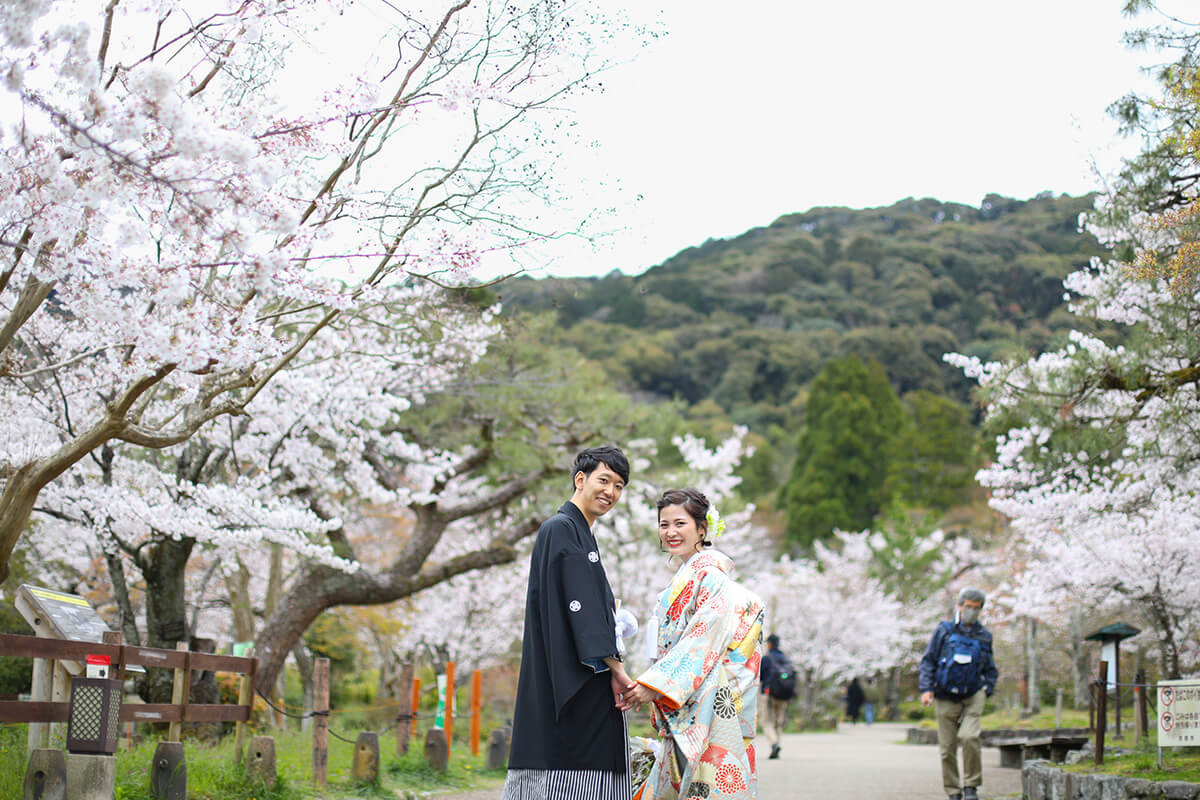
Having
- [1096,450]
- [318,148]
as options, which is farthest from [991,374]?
[318,148]

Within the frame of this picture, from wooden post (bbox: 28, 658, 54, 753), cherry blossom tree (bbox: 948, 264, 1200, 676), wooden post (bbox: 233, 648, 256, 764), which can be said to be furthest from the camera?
wooden post (bbox: 233, 648, 256, 764)

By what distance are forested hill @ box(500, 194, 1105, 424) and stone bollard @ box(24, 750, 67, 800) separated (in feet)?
147

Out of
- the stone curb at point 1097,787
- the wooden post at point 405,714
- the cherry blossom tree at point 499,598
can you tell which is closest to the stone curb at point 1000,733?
the stone curb at point 1097,787

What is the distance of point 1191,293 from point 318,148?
5253mm

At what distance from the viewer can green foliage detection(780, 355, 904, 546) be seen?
127ft

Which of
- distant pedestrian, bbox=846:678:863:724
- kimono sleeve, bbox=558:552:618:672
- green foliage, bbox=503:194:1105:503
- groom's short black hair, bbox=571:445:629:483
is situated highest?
green foliage, bbox=503:194:1105:503

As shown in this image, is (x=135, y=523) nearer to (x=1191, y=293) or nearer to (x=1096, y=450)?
(x=1096, y=450)

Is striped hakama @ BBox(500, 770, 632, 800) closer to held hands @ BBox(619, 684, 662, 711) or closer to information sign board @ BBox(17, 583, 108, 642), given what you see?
held hands @ BBox(619, 684, 662, 711)

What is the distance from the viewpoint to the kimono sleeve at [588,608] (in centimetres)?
362

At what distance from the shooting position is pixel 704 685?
4.07 metres

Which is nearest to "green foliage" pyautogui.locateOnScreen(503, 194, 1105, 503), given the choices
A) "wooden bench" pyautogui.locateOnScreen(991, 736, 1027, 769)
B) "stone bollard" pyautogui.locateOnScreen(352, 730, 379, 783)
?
"wooden bench" pyautogui.locateOnScreen(991, 736, 1027, 769)

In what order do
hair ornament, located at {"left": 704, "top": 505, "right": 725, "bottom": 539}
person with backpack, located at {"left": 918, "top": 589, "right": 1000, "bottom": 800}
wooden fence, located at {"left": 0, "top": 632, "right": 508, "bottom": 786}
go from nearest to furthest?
1. hair ornament, located at {"left": 704, "top": 505, "right": 725, "bottom": 539}
2. wooden fence, located at {"left": 0, "top": 632, "right": 508, "bottom": 786}
3. person with backpack, located at {"left": 918, "top": 589, "right": 1000, "bottom": 800}

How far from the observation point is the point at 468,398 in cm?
1392

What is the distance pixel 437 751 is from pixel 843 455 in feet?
111
